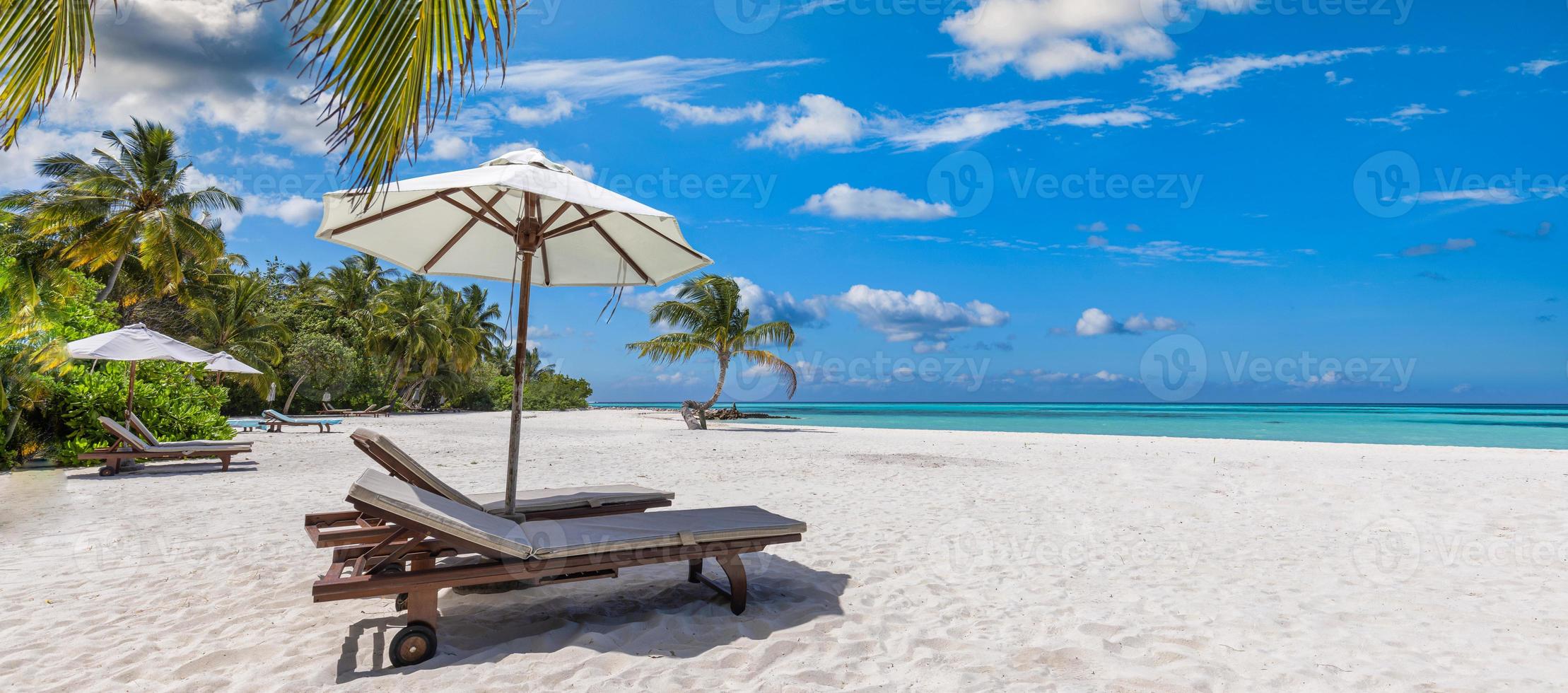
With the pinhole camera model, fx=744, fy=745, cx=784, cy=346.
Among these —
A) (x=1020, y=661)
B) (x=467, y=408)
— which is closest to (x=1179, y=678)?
(x=1020, y=661)

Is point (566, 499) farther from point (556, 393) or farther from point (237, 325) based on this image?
point (556, 393)

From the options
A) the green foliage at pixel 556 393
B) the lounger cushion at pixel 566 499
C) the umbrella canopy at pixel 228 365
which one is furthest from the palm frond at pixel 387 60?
the green foliage at pixel 556 393

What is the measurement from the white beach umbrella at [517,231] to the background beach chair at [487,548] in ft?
2.48

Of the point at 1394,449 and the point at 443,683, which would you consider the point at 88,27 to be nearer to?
the point at 443,683

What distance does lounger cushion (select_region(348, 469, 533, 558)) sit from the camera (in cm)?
302

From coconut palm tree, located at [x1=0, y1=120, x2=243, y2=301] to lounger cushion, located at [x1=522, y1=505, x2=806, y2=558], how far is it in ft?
76.6

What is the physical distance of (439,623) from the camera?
3.64 m

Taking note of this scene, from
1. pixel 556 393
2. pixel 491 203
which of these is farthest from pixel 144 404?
pixel 556 393

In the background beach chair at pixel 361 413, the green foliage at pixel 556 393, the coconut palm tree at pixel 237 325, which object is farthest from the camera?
the green foliage at pixel 556 393

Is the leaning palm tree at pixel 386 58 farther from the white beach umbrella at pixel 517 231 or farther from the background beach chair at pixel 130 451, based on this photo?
the background beach chair at pixel 130 451

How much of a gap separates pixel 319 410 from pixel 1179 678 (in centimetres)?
4122

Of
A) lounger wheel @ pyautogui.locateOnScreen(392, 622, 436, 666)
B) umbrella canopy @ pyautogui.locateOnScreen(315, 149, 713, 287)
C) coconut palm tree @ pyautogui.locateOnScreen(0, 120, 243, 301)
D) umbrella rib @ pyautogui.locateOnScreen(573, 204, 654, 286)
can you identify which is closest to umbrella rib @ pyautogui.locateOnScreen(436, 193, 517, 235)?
umbrella canopy @ pyautogui.locateOnScreen(315, 149, 713, 287)

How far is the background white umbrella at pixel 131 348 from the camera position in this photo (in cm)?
920

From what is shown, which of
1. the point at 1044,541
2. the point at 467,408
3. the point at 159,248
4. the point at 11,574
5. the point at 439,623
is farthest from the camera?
the point at 467,408
